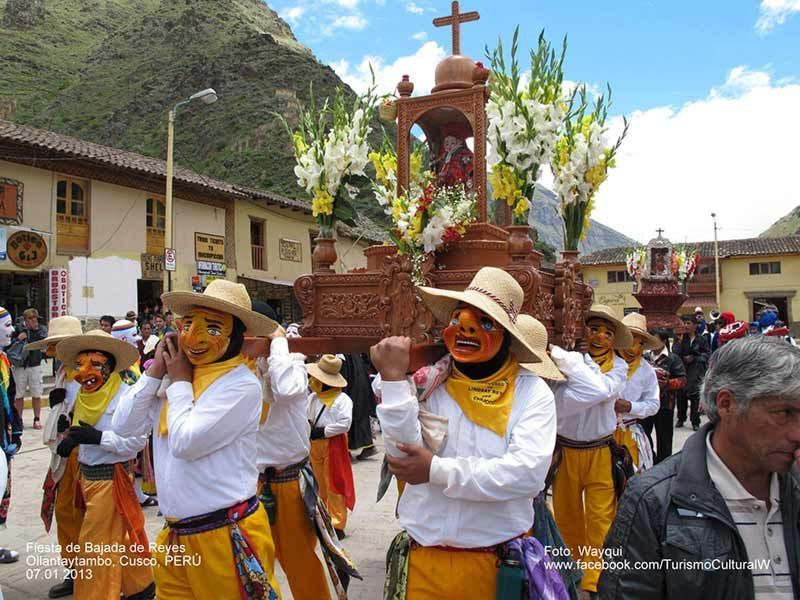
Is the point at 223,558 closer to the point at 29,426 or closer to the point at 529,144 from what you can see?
the point at 529,144

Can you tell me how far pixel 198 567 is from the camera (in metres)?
2.88

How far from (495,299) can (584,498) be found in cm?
271

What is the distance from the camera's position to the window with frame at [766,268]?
122 ft

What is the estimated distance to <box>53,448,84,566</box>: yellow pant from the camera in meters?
4.37

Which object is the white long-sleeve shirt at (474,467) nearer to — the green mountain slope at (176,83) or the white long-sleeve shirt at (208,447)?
the white long-sleeve shirt at (208,447)

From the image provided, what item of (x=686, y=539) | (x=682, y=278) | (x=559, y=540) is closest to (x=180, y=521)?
(x=559, y=540)

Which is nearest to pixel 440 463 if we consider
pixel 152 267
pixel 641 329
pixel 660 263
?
pixel 641 329

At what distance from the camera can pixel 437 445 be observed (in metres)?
2.51

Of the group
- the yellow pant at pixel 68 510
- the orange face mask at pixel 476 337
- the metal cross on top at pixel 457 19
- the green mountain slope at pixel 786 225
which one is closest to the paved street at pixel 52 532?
the yellow pant at pixel 68 510

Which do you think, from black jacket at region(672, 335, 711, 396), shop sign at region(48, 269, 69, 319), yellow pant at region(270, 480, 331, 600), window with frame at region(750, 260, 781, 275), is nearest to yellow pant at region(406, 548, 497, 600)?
yellow pant at region(270, 480, 331, 600)

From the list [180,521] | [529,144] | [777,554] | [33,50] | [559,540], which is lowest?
[559,540]

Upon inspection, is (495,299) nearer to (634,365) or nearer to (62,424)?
(62,424)

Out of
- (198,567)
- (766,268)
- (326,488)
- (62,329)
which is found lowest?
(326,488)

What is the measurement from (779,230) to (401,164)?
276ft
